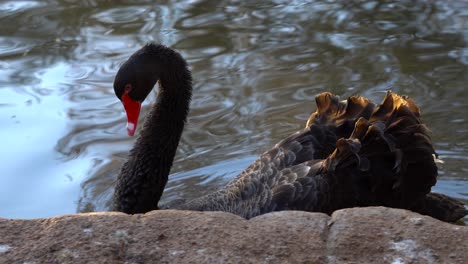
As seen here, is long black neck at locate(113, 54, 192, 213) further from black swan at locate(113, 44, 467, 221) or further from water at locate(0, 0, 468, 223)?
water at locate(0, 0, 468, 223)

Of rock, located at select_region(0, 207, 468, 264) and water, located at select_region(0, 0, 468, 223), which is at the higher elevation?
rock, located at select_region(0, 207, 468, 264)

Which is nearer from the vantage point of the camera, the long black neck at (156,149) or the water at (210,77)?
the long black neck at (156,149)

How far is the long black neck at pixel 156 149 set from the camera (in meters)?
3.64

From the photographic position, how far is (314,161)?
337 cm

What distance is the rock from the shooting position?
Result: 2.00 metres

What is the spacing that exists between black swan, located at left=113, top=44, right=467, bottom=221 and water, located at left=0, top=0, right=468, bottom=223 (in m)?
0.41

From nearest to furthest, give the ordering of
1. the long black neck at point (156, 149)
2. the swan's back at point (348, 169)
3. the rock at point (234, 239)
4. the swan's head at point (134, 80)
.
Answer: the rock at point (234, 239), the swan's back at point (348, 169), the swan's head at point (134, 80), the long black neck at point (156, 149)

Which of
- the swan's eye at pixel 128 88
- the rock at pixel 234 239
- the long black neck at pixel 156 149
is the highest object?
the rock at pixel 234 239

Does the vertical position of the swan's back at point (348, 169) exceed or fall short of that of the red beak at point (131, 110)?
it falls short

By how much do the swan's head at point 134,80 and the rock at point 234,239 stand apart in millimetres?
1337

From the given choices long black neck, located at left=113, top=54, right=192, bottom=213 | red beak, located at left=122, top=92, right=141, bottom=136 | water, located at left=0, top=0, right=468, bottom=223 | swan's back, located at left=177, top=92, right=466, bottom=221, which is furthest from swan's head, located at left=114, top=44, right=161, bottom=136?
water, located at left=0, top=0, right=468, bottom=223

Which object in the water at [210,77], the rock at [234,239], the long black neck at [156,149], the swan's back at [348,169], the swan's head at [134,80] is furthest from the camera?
the water at [210,77]

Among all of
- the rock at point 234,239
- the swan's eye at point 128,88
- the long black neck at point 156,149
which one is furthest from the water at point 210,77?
the rock at point 234,239

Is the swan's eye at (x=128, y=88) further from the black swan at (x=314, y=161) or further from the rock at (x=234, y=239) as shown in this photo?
the rock at (x=234, y=239)
